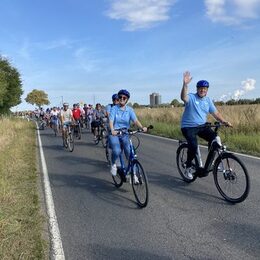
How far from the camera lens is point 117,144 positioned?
8.70 metres

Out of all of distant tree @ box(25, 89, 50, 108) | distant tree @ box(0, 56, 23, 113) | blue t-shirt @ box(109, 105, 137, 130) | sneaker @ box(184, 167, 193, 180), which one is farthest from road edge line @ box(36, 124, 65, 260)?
distant tree @ box(25, 89, 50, 108)

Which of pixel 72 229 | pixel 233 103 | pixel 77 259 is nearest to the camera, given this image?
pixel 77 259

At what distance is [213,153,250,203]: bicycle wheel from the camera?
729 centimetres

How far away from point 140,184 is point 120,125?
1.62 meters

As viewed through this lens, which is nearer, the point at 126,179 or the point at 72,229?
the point at 72,229

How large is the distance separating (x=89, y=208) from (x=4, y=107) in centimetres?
4437

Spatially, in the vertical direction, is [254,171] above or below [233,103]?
below

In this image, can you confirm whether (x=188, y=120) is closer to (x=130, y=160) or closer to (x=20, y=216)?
(x=130, y=160)

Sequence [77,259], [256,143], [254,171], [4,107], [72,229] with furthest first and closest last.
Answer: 1. [4,107]
2. [256,143]
3. [254,171]
4. [72,229]
5. [77,259]

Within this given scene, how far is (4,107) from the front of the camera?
49.8 m

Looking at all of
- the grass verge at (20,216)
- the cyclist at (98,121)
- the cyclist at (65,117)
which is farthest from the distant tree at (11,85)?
the grass verge at (20,216)

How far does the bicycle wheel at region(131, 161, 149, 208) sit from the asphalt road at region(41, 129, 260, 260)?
14cm

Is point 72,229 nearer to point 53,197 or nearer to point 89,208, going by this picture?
point 89,208

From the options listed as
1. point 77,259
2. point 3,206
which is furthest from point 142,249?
point 3,206
